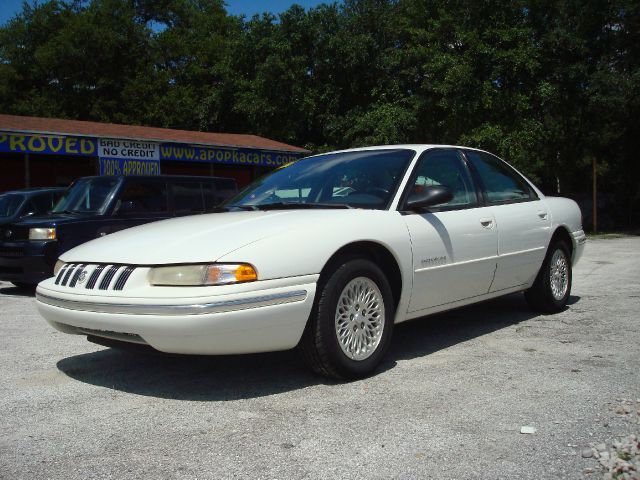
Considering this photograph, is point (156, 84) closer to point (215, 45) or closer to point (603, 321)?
point (215, 45)

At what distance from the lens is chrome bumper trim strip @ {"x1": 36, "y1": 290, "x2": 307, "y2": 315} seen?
337 cm

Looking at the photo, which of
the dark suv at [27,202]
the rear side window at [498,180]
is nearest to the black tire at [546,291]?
the rear side window at [498,180]

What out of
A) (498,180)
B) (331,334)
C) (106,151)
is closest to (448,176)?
(498,180)

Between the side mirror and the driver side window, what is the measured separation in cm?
17

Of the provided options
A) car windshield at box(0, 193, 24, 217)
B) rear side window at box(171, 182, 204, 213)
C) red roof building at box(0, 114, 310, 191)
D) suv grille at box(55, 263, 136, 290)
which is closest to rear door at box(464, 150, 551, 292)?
suv grille at box(55, 263, 136, 290)

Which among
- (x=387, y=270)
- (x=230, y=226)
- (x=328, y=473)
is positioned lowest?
(x=328, y=473)

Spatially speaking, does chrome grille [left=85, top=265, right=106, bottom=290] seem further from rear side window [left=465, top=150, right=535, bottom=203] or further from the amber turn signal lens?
rear side window [left=465, top=150, right=535, bottom=203]

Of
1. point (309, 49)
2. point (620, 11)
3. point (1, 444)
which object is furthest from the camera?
point (309, 49)

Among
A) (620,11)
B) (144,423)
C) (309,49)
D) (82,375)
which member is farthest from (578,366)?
(309,49)

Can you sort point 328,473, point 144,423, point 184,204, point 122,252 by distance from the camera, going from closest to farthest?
point 328,473 → point 144,423 → point 122,252 → point 184,204

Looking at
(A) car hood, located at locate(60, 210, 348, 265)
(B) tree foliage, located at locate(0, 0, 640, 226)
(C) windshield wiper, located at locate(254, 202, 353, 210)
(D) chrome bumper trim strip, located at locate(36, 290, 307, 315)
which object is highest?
(B) tree foliage, located at locate(0, 0, 640, 226)

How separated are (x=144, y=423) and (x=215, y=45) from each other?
3736 centimetres

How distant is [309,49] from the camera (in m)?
31.0

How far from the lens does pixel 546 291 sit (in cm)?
593
